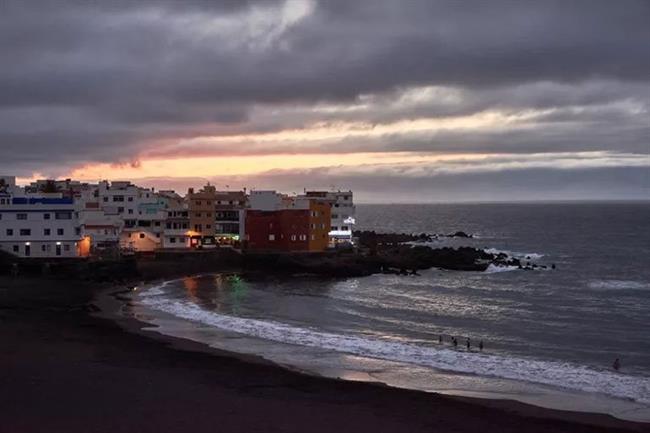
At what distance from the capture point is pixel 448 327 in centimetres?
3644

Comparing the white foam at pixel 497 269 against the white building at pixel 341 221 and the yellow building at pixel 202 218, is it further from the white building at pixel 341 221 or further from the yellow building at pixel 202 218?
the yellow building at pixel 202 218

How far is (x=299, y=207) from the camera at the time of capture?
2793 inches

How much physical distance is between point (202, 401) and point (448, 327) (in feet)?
62.4

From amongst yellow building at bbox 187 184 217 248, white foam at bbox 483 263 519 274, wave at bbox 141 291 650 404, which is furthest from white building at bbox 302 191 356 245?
wave at bbox 141 291 650 404

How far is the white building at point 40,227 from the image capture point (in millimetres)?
57969

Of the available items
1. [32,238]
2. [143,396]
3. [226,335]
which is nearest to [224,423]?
[143,396]

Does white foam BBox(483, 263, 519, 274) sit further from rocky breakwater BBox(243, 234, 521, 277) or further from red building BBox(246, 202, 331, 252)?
red building BBox(246, 202, 331, 252)

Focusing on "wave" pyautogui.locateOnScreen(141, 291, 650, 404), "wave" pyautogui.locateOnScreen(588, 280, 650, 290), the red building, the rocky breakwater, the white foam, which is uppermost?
the red building

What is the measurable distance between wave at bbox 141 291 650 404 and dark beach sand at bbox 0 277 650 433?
13.9 ft

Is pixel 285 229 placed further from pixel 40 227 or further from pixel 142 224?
pixel 40 227

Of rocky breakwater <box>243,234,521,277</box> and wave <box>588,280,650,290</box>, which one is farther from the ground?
rocky breakwater <box>243,234,521,277</box>

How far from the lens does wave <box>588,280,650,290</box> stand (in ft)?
179

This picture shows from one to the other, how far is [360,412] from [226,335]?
14275mm

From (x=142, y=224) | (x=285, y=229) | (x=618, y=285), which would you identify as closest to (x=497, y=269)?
(x=618, y=285)
